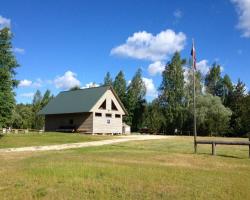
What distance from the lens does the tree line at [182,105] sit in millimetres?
62688

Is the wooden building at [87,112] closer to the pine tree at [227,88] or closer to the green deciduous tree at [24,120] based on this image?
the pine tree at [227,88]

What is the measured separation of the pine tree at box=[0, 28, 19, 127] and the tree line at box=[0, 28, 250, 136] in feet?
43.4

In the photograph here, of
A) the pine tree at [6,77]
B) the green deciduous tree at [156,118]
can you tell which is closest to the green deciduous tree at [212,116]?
the green deciduous tree at [156,118]

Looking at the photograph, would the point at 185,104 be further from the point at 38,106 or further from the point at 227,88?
the point at 38,106

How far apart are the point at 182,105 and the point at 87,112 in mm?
27446

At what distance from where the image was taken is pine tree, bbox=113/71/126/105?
3312 inches

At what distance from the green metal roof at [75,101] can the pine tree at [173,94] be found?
21.5 m

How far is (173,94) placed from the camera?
72500mm

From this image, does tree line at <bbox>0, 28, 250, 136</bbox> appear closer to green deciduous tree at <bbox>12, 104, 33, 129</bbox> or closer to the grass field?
green deciduous tree at <bbox>12, 104, 33, 129</bbox>

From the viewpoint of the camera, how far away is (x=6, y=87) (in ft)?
112

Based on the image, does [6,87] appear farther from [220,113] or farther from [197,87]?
[197,87]

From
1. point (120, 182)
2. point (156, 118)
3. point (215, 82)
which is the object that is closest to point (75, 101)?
point (156, 118)

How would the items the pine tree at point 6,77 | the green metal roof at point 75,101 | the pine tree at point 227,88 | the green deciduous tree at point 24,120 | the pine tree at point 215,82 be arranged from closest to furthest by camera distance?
the pine tree at point 6,77, the green metal roof at point 75,101, the pine tree at point 227,88, the pine tree at point 215,82, the green deciduous tree at point 24,120

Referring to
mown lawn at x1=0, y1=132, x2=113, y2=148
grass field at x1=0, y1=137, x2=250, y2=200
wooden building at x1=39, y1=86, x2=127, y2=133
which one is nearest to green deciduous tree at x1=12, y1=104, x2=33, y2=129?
wooden building at x1=39, y1=86, x2=127, y2=133
